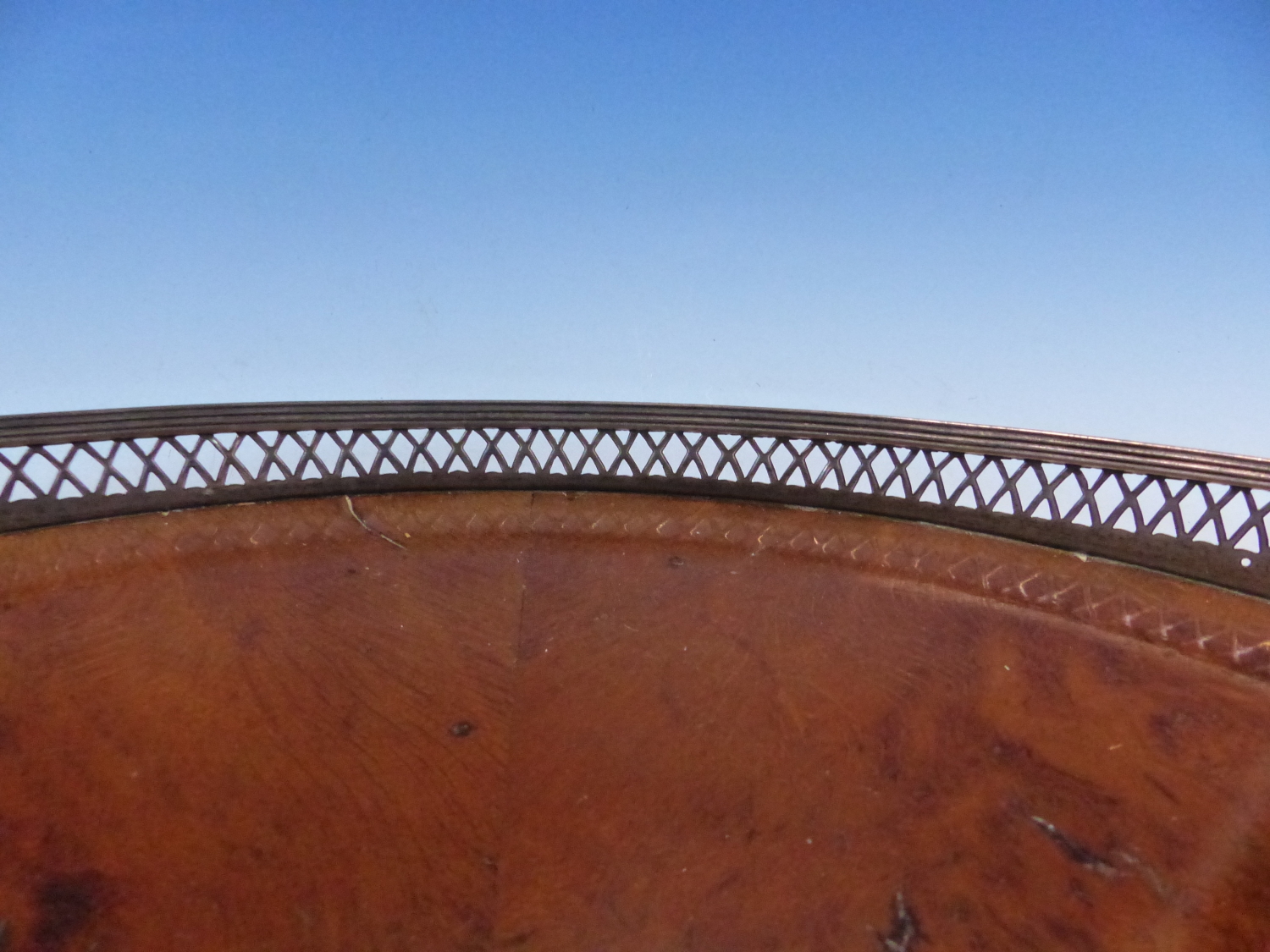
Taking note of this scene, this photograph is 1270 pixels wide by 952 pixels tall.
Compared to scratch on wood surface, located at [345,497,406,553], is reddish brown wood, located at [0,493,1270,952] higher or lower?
higher

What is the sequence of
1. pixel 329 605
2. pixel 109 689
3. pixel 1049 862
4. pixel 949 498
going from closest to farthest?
pixel 1049 862
pixel 109 689
pixel 329 605
pixel 949 498

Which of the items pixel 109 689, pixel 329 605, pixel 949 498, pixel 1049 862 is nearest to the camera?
pixel 1049 862

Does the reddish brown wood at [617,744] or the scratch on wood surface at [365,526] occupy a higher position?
the reddish brown wood at [617,744]

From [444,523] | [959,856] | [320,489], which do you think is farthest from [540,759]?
[320,489]

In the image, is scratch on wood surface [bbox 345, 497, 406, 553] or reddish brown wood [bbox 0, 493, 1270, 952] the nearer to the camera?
reddish brown wood [bbox 0, 493, 1270, 952]

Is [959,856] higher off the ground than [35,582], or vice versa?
Result: [959,856]

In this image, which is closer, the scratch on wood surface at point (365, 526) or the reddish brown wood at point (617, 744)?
the reddish brown wood at point (617, 744)

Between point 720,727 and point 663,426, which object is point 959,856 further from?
point 663,426

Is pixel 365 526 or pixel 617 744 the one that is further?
pixel 365 526
